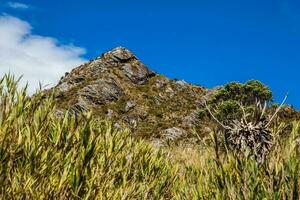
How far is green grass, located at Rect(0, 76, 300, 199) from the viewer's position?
5.69 meters

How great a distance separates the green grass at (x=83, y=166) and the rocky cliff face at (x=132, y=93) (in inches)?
3174

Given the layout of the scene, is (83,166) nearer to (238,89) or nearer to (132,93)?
(238,89)

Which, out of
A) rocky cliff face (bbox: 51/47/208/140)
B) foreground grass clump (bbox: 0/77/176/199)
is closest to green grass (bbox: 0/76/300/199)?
foreground grass clump (bbox: 0/77/176/199)

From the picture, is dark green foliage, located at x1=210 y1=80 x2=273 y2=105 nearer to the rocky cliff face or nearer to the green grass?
the rocky cliff face

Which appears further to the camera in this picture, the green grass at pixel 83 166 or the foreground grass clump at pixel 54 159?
the foreground grass clump at pixel 54 159

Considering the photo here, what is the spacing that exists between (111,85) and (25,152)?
107206 millimetres

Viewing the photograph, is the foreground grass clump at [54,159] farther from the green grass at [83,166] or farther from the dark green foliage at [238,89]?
the dark green foliage at [238,89]

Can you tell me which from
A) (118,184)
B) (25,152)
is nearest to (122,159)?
(118,184)

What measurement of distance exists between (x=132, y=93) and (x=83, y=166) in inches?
4264

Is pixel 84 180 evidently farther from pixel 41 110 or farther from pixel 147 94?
pixel 147 94

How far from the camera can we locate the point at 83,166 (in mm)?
6527

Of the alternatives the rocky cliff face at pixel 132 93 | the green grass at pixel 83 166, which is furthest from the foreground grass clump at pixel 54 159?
the rocky cliff face at pixel 132 93

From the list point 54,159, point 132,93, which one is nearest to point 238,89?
point 132,93

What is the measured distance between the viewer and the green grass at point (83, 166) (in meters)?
5.69
